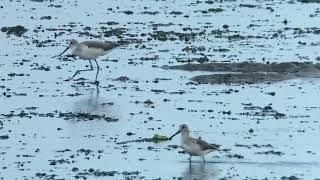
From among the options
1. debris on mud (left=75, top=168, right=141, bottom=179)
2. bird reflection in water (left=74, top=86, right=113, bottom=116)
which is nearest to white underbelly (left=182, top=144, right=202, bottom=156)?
debris on mud (left=75, top=168, right=141, bottom=179)

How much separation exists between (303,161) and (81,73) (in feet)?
36.5

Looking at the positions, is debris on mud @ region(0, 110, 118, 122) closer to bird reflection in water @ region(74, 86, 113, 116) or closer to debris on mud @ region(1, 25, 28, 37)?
bird reflection in water @ region(74, 86, 113, 116)

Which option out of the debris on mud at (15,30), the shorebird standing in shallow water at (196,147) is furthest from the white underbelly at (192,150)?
the debris on mud at (15,30)

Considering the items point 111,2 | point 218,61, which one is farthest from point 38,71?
point 111,2

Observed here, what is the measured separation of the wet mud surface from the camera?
18.2 meters

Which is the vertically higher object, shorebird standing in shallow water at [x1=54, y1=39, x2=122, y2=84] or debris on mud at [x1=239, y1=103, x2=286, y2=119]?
debris on mud at [x1=239, y1=103, x2=286, y2=119]

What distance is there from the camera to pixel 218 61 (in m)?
29.8

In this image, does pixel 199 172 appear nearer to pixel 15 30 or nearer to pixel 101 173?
pixel 101 173

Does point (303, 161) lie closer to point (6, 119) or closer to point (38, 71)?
point (6, 119)

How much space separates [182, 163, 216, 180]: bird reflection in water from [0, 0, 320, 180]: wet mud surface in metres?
0.03

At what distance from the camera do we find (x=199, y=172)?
1770 cm

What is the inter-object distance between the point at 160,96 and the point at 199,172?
719 centimetres

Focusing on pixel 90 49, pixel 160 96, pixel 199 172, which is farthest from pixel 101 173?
pixel 90 49

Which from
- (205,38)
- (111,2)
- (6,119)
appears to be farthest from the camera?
(111,2)
